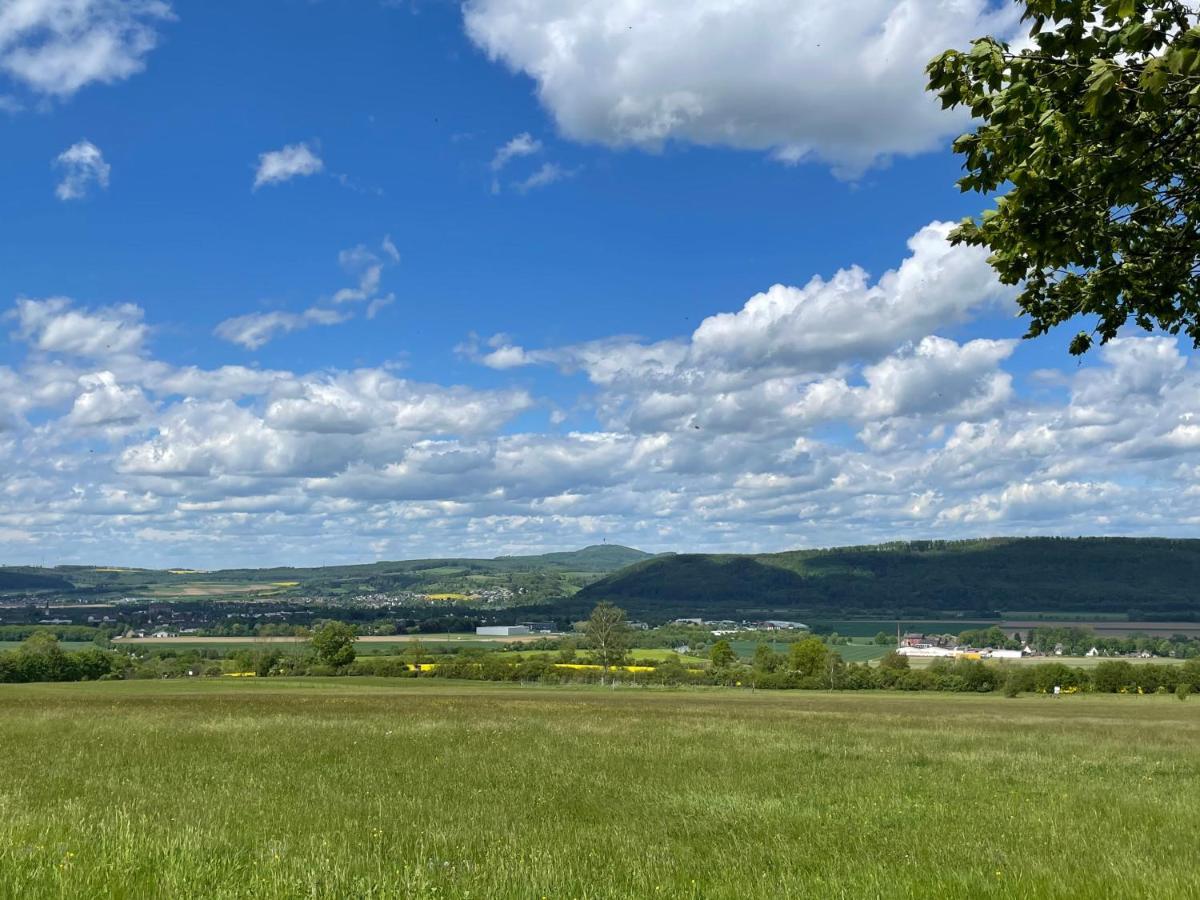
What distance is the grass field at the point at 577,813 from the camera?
1034cm

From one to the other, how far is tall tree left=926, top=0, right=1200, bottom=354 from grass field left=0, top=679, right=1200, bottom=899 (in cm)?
693

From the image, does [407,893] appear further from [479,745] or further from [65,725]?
[65,725]

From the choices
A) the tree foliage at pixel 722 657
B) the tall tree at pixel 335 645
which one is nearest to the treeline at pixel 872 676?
the tall tree at pixel 335 645

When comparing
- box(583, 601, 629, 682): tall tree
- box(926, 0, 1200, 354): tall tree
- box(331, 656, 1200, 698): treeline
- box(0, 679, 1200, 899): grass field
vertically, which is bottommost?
box(331, 656, 1200, 698): treeline

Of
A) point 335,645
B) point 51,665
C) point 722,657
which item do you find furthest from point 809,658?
point 51,665

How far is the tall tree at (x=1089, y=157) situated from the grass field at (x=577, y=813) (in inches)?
273

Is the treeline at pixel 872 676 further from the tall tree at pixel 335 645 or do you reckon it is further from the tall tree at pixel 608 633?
the tall tree at pixel 608 633

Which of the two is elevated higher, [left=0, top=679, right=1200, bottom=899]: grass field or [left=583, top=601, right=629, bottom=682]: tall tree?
[left=0, top=679, right=1200, bottom=899]: grass field

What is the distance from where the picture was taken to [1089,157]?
8.34 m

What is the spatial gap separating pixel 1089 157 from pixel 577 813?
553 inches

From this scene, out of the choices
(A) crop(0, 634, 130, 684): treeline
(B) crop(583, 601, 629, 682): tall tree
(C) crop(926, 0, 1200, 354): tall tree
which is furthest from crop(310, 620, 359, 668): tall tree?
(C) crop(926, 0, 1200, 354): tall tree

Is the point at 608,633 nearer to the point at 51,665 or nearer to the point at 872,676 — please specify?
the point at 872,676

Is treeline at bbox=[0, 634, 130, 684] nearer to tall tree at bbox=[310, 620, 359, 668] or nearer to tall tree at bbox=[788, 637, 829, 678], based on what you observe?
tall tree at bbox=[310, 620, 359, 668]

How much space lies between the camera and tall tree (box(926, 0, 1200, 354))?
6.82 meters
